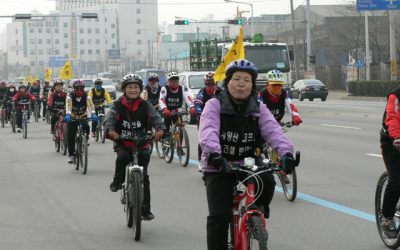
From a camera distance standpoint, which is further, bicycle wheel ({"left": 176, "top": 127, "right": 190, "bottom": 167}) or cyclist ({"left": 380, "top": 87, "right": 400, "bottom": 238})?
bicycle wheel ({"left": 176, "top": 127, "right": 190, "bottom": 167})

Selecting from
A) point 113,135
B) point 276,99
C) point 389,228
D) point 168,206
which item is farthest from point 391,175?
point 276,99

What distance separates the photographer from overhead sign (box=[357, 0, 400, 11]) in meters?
39.2

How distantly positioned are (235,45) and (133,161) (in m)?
5.96

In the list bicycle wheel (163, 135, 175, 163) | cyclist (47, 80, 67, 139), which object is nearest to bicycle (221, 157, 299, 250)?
bicycle wheel (163, 135, 175, 163)

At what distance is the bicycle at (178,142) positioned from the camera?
14.3m

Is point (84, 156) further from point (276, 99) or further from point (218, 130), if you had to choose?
point (218, 130)

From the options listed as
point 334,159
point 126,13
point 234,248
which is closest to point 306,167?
point 334,159

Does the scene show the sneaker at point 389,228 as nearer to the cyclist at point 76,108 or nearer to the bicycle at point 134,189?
the bicycle at point 134,189

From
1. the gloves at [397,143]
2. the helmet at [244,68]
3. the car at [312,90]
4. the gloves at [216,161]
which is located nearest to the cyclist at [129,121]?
the gloves at [397,143]

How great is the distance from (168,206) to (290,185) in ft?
5.99

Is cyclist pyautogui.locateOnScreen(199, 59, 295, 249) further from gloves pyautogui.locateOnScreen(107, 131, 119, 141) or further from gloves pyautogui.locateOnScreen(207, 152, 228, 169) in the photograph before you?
gloves pyautogui.locateOnScreen(107, 131, 119, 141)

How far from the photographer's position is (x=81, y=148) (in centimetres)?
1391

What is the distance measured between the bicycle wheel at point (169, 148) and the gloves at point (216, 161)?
985 cm

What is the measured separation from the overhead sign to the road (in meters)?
23.7
